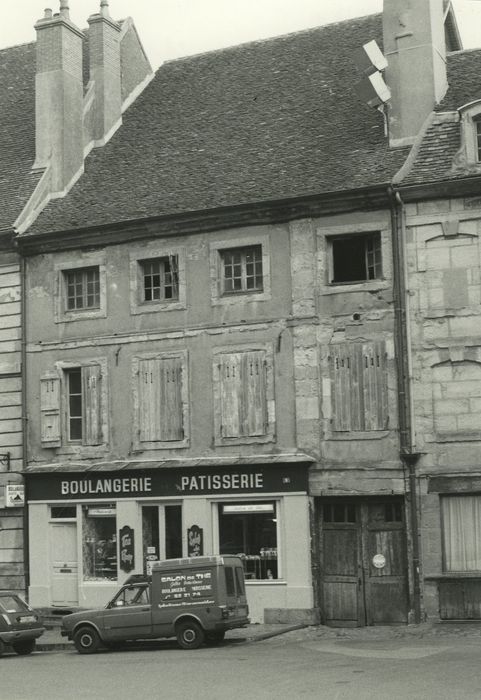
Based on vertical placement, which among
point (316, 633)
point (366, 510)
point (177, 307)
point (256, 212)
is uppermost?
point (256, 212)

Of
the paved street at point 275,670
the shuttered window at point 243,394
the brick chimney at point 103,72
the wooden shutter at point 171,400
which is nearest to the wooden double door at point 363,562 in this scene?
the paved street at point 275,670

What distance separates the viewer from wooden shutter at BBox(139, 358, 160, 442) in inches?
1041

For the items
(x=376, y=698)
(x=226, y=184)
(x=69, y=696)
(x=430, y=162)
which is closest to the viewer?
(x=376, y=698)

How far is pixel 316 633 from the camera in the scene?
922 inches

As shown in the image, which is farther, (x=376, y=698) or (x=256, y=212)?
(x=256, y=212)

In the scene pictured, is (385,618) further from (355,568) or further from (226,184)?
(226,184)

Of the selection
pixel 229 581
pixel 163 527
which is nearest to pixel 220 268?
pixel 163 527

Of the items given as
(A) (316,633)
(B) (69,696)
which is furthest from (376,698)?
(A) (316,633)

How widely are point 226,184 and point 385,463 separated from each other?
297 inches

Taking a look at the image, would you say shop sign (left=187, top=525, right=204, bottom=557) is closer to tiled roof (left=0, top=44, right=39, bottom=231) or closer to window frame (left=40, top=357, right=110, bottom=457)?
window frame (left=40, top=357, right=110, bottom=457)

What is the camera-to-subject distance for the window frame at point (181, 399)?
26141mm

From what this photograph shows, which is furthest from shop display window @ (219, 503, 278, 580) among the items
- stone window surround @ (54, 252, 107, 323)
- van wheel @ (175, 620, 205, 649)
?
stone window surround @ (54, 252, 107, 323)

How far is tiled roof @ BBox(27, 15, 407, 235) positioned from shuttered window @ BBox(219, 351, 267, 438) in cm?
358

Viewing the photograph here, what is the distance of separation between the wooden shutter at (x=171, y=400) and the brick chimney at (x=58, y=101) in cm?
596
